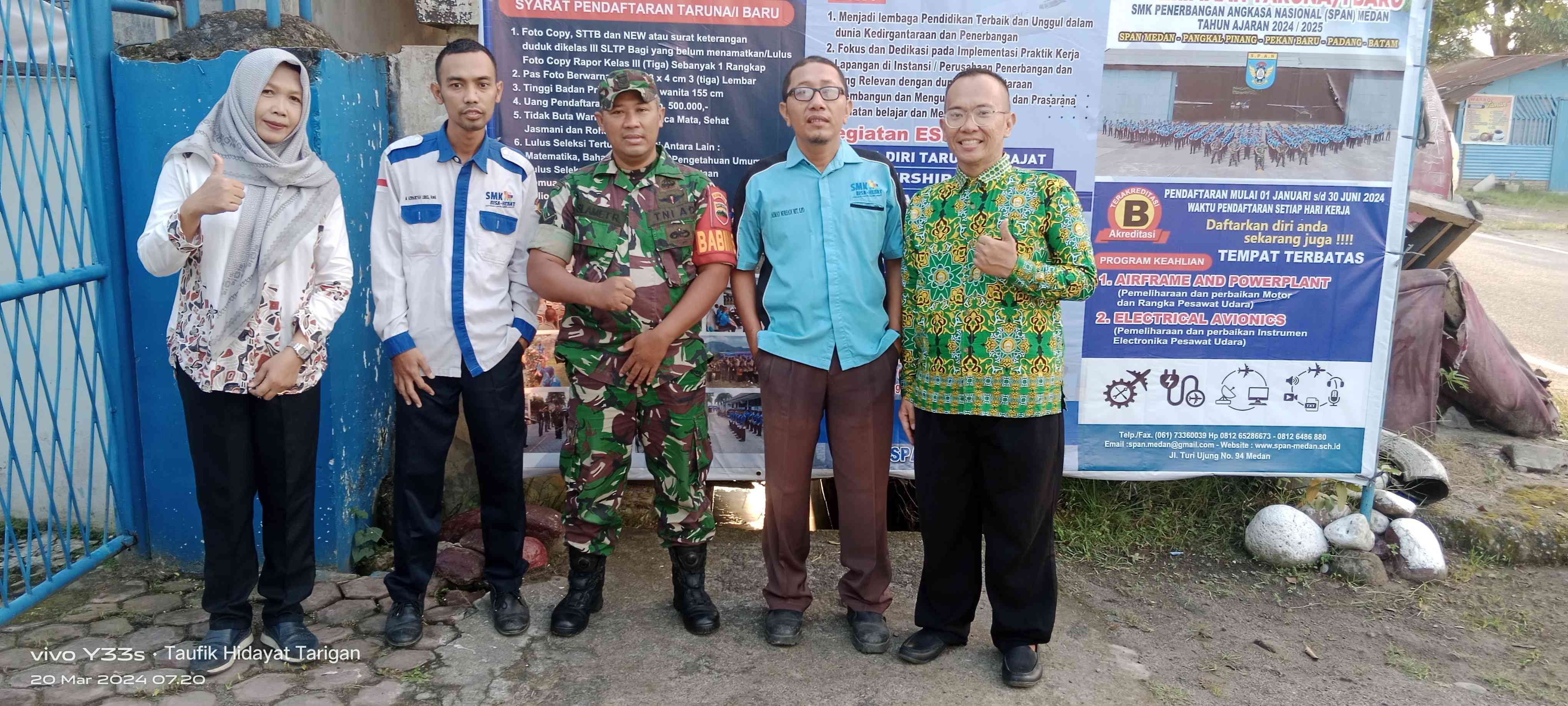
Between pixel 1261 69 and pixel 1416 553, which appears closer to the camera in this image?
pixel 1261 69

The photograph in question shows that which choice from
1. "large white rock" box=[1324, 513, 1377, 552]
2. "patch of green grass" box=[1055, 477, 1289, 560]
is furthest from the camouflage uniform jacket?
"large white rock" box=[1324, 513, 1377, 552]

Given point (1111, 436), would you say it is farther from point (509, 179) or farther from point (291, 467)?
point (291, 467)

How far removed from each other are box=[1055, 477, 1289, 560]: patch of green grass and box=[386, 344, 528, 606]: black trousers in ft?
7.32

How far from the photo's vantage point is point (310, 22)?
3805mm

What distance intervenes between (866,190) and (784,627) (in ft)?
4.58

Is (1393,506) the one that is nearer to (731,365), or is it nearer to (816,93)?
(731,365)

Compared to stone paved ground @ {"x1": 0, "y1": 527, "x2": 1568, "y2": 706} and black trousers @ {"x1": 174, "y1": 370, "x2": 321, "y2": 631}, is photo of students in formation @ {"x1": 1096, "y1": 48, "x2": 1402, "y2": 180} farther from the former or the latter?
black trousers @ {"x1": 174, "y1": 370, "x2": 321, "y2": 631}

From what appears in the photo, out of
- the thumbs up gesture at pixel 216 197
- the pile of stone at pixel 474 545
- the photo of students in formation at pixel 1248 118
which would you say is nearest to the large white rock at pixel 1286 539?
the photo of students in formation at pixel 1248 118

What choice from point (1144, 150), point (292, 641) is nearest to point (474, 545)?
point (292, 641)

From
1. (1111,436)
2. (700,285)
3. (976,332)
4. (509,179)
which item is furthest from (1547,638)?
(509,179)

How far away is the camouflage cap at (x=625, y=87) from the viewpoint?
3023mm

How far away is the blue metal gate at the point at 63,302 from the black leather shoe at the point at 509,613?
1.36m

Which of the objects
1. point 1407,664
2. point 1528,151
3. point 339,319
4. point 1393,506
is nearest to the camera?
point 1407,664

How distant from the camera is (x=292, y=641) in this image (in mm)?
3039
